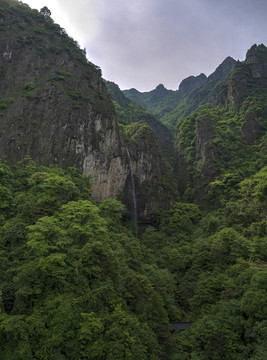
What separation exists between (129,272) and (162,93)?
438 feet

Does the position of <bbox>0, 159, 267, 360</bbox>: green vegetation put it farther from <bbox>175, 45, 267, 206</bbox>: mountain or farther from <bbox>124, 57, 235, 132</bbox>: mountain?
<bbox>124, 57, 235, 132</bbox>: mountain

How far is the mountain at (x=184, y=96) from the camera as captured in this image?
92750mm

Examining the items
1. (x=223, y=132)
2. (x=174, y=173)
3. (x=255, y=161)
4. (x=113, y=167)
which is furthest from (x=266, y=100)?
(x=113, y=167)

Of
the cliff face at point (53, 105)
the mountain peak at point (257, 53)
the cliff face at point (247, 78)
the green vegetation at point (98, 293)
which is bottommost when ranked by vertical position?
the green vegetation at point (98, 293)

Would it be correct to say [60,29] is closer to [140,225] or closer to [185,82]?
[140,225]

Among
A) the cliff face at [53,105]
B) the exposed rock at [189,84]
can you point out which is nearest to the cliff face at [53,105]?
the cliff face at [53,105]

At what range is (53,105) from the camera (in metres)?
34.3

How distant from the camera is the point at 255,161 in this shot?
41031mm

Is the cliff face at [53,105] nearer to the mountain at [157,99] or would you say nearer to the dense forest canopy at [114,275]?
the dense forest canopy at [114,275]

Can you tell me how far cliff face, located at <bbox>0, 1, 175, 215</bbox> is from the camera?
31.8m

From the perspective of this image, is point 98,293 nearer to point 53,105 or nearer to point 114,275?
point 114,275

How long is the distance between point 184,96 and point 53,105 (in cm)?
10295

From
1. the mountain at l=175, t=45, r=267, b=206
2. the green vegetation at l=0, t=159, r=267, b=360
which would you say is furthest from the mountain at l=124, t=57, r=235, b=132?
the green vegetation at l=0, t=159, r=267, b=360

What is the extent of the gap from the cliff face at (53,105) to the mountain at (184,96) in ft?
159
